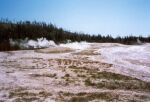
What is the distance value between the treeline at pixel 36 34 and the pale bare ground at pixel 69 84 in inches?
1242

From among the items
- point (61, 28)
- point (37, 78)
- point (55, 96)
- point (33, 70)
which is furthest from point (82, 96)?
point (61, 28)

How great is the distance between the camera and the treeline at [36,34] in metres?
70.7

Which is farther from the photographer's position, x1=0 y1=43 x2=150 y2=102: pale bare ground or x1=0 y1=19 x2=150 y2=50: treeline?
x1=0 y1=19 x2=150 y2=50: treeline

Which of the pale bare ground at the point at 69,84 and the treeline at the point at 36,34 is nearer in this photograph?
the pale bare ground at the point at 69,84

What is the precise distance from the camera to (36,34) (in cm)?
7794

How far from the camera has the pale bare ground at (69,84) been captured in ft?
64.5

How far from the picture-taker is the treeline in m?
70.7

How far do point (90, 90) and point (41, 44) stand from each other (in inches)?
1845

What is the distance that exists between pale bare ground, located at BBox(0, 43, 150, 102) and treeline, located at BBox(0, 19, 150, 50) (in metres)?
31.5

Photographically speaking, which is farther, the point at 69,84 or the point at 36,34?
the point at 36,34

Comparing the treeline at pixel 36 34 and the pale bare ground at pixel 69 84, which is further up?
the treeline at pixel 36 34

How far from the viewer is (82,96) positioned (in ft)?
65.9

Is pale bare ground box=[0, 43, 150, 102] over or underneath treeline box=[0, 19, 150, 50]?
underneath

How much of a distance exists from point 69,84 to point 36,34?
55318 millimetres
